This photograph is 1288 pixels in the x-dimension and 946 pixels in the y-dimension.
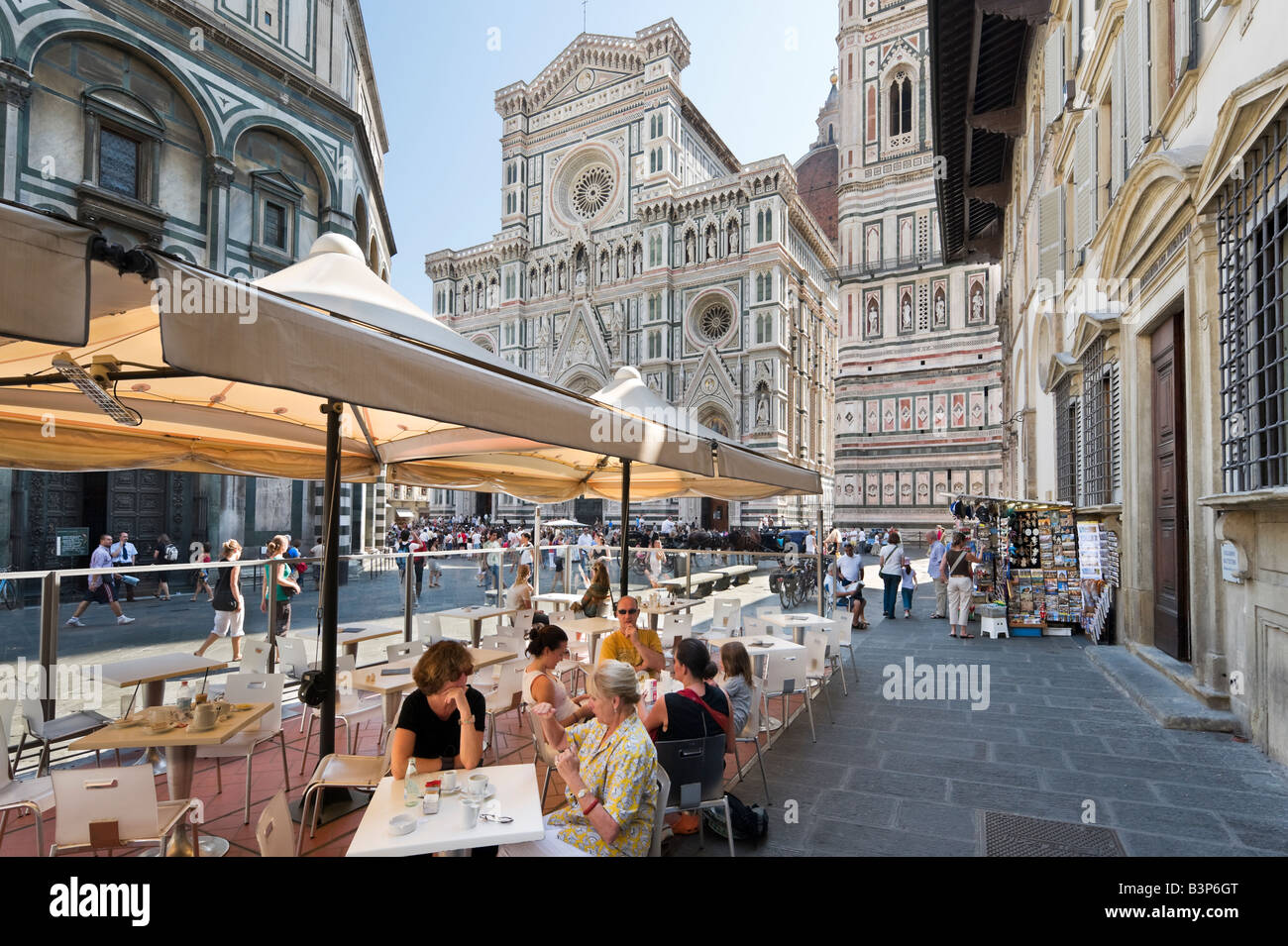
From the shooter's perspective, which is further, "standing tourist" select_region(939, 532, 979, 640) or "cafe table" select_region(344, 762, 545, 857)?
"standing tourist" select_region(939, 532, 979, 640)

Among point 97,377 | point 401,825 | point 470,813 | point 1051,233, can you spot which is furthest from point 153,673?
point 1051,233

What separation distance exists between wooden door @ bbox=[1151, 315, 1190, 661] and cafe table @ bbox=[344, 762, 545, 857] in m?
6.88

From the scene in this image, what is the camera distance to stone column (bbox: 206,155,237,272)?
15695mm

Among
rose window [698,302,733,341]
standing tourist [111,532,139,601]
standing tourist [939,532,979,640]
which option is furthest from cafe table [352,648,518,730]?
rose window [698,302,733,341]

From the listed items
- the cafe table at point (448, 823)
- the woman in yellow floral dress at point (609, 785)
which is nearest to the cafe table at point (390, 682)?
the cafe table at point (448, 823)

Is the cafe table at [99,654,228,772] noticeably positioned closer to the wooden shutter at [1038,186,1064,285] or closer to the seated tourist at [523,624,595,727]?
the seated tourist at [523,624,595,727]

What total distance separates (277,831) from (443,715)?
3.68 ft

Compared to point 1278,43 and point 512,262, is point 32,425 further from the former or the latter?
point 512,262

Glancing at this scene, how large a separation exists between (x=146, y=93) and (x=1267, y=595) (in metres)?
19.6

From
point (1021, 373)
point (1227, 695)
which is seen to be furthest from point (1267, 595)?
point (1021, 373)

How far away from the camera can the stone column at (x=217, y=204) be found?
15.7 m

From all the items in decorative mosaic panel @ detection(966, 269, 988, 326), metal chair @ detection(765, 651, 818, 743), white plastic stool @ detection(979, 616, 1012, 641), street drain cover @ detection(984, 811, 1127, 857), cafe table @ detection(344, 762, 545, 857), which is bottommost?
white plastic stool @ detection(979, 616, 1012, 641)

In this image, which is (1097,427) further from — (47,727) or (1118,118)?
(47,727)
